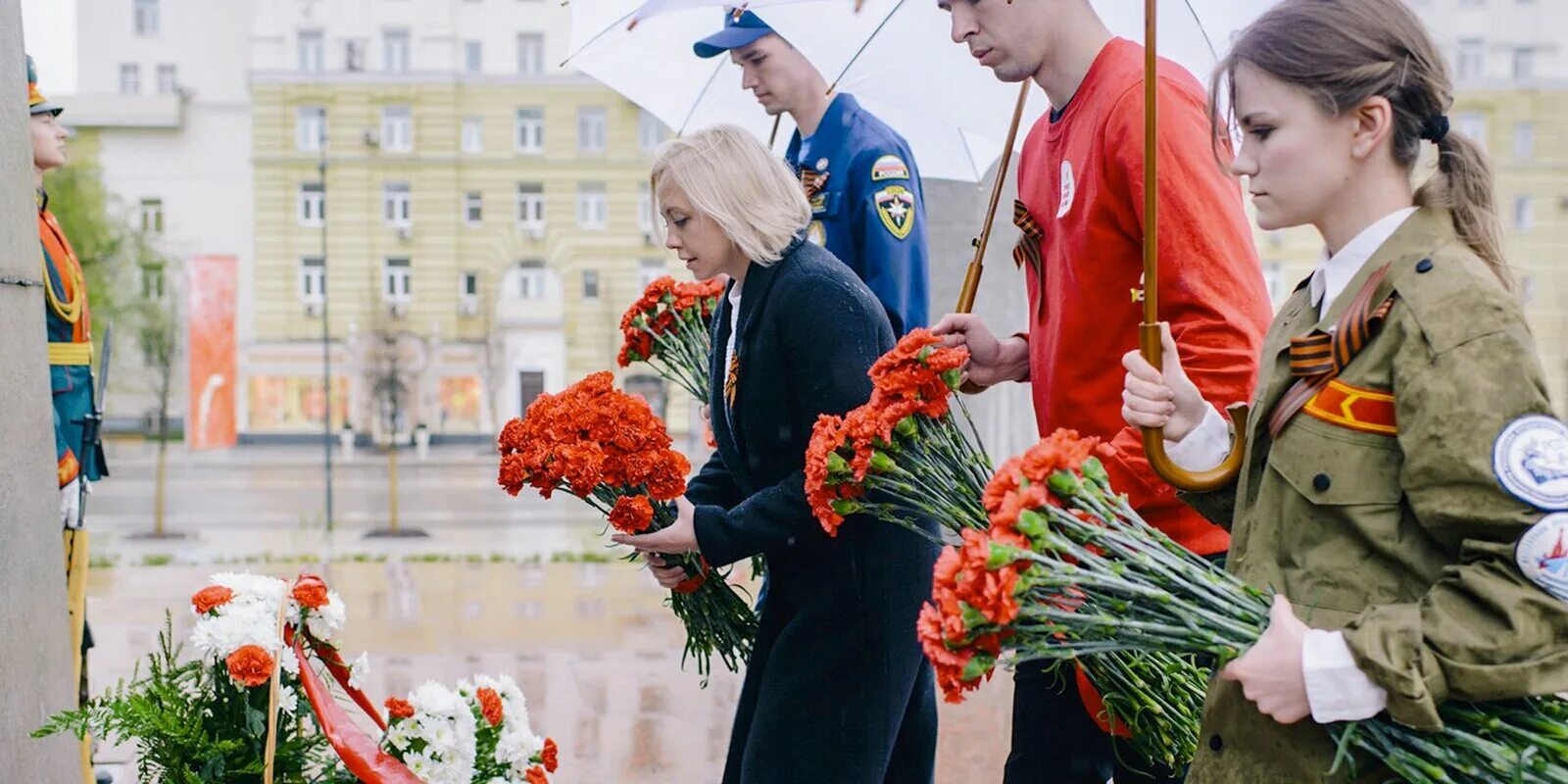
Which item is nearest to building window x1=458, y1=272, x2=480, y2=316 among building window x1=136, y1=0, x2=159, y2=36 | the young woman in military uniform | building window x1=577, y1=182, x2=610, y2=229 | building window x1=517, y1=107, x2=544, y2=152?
building window x1=577, y1=182, x2=610, y2=229

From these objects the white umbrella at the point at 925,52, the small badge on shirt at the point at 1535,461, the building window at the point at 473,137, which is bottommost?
the small badge on shirt at the point at 1535,461

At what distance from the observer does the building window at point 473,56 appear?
36.1m

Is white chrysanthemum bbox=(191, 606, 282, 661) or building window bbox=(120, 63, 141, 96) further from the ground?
building window bbox=(120, 63, 141, 96)

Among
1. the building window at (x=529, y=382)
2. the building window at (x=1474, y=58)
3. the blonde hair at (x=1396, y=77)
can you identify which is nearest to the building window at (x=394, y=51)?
the building window at (x=529, y=382)

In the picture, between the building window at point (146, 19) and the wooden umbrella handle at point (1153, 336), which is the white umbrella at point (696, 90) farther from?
the building window at point (146, 19)

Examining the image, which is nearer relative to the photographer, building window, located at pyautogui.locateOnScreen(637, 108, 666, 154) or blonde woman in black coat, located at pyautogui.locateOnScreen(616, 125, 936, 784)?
blonde woman in black coat, located at pyautogui.locateOnScreen(616, 125, 936, 784)

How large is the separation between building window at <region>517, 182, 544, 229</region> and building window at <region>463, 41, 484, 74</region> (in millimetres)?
3058

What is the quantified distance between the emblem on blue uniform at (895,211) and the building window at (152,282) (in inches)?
1348

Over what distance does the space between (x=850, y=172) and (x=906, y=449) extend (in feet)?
5.15

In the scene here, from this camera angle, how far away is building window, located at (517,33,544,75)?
36.2m

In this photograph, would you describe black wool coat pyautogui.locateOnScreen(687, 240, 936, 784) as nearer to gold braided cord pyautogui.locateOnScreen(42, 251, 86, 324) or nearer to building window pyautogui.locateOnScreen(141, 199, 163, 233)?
gold braided cord pyautogui.locateOnScreen(42, 251, 86, 324)

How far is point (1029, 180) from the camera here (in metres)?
2.59

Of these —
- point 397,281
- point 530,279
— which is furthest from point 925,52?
point 397,281

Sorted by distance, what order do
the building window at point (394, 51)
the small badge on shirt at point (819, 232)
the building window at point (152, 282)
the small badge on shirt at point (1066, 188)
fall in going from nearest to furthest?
the small badge on shirt at point (1066, 188)
the small badge on shirt at point (819, 232)
the building window at point (152, 282)
the building window at point (394, 51)
